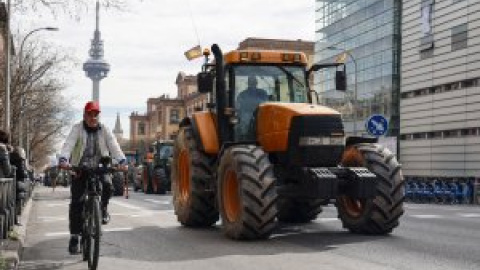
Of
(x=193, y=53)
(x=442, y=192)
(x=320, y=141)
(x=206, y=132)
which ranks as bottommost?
(x=442, y=192)

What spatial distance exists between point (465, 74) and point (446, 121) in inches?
164

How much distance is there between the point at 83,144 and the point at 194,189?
3.32 metres

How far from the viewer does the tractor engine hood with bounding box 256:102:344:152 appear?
1027cm

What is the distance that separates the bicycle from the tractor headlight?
2785 mm

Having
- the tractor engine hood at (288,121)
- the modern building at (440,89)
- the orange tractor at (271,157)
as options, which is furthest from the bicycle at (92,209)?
the modern building at (440,89)

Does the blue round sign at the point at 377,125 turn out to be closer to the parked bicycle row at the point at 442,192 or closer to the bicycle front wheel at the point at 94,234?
the parked bicycle row at the point at 442,192

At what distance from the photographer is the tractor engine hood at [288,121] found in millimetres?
10273

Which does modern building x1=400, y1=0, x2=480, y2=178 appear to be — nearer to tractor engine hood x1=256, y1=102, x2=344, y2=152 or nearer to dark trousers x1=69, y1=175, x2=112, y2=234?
tractor engine hood x1=256, y1=102, x2=344, y2=152

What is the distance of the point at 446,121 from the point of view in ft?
172

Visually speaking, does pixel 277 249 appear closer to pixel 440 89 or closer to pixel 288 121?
pixel 288 121

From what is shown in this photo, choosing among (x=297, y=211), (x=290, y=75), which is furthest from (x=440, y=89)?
(x=290, y=75)

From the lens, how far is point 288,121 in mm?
10352

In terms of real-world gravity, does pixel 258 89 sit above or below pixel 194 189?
above

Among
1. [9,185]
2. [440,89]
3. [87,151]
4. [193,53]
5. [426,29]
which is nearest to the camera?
[87,151]
